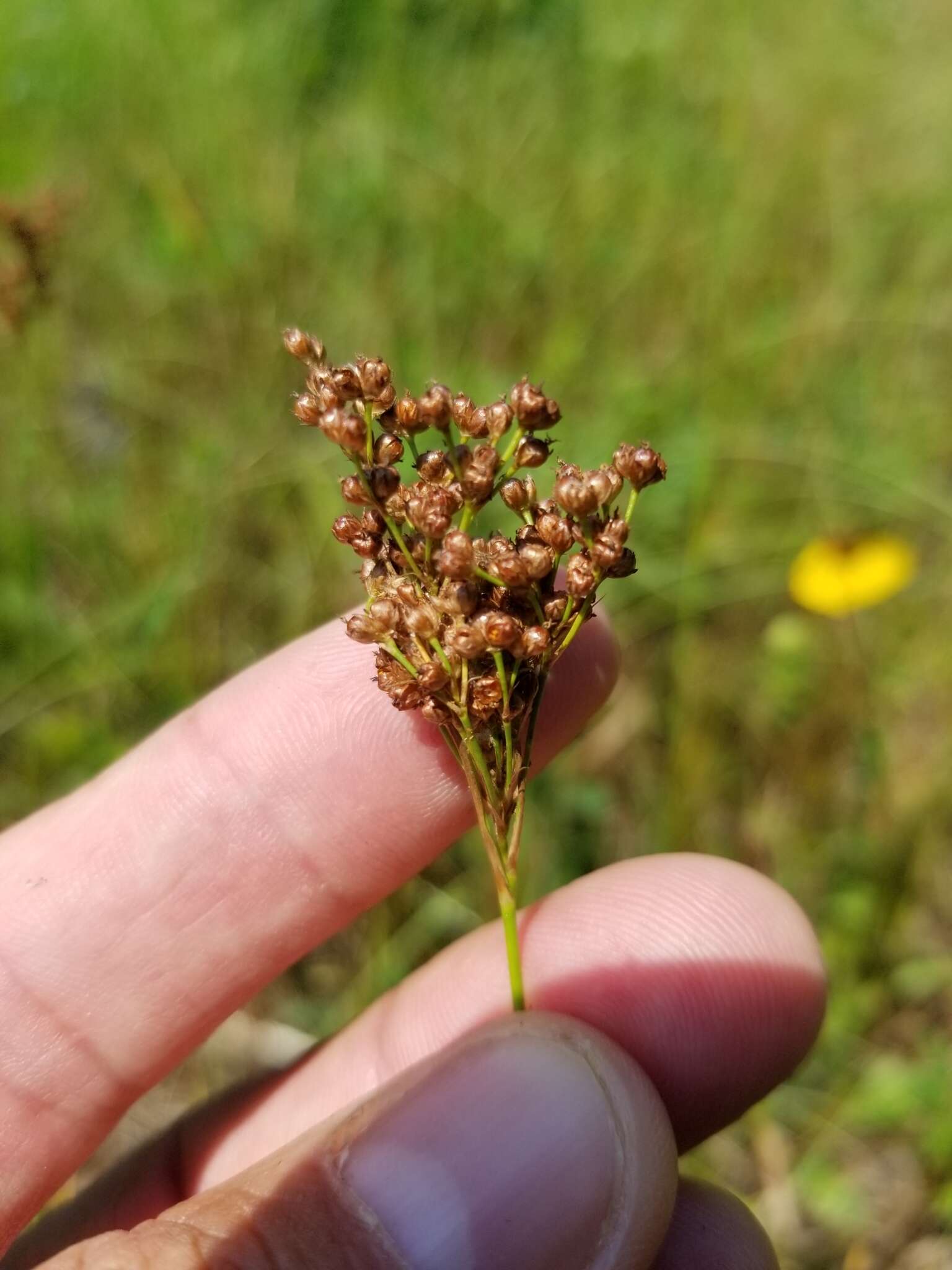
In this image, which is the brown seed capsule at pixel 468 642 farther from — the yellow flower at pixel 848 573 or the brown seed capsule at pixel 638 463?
the yellow flower at pixel 848 573

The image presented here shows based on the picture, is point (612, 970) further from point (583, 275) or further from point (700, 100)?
point (700, 100)

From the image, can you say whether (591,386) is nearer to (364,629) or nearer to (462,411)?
(462,411)

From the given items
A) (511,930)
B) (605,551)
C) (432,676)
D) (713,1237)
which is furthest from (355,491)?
(713,1237)

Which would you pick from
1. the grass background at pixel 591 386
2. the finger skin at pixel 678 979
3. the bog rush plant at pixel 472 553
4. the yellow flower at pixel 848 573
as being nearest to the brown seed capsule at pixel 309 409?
the bog rush plant at pixel 472 553

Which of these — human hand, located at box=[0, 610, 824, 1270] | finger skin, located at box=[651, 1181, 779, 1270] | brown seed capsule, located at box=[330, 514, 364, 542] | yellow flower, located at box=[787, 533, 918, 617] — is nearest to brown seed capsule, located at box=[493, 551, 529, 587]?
brown seed capsule, located at box=[330, 514, 364, 542]

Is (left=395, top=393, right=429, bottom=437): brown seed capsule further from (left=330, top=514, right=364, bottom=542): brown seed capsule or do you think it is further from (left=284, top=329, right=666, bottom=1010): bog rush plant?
(left=330, top=514, right=364, bottom=542): brown seed capsule

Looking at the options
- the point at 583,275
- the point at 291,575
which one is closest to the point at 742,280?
the point at 583,275
